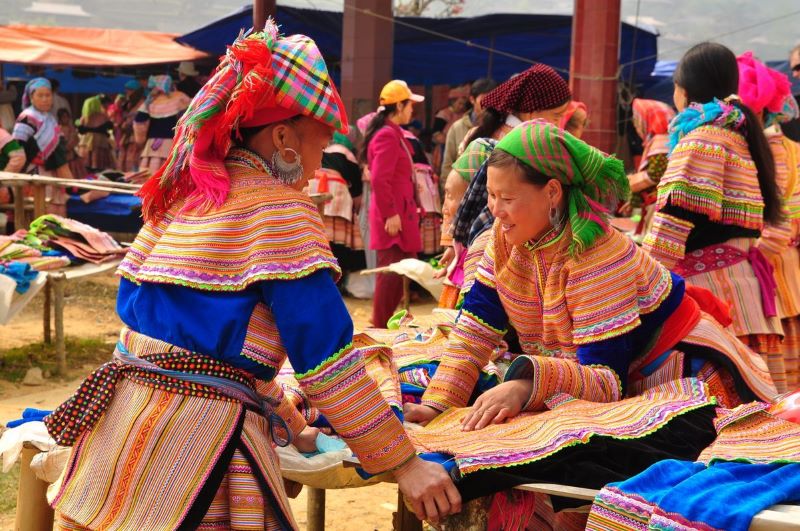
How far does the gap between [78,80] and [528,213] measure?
1392 cm

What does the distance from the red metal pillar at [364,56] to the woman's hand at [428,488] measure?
834cm

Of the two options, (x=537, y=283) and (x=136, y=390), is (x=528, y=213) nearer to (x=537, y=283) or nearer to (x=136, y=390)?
(x=537, y=283)

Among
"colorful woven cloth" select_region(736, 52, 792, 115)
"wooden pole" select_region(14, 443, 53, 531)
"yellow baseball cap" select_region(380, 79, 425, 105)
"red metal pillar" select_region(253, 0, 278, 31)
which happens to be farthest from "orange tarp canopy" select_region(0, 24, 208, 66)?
"wooden pole" select_region(14, 443, 53, 531)

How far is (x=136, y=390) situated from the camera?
7.47 ft

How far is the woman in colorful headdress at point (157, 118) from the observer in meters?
12.4

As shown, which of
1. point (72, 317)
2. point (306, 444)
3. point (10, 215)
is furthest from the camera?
point (10, 215)

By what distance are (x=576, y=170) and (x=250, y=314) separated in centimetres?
106

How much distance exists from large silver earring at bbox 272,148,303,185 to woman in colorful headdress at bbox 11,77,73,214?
8.92 metres

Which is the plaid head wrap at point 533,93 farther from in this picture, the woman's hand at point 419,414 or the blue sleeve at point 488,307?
the woman's hand at point 419,414

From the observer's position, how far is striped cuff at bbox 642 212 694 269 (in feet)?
13.4

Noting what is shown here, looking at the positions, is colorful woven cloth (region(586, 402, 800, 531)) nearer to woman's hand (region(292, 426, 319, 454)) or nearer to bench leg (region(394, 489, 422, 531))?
woman's hand (region(292, 426, 319, 454))

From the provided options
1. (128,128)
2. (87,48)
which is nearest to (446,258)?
(128,128)

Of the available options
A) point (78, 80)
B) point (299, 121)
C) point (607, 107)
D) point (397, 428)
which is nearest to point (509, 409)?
point (397, 428)

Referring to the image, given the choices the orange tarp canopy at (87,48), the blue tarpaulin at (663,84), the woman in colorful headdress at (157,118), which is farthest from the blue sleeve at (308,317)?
the orange tarp canopy at (87,48)
